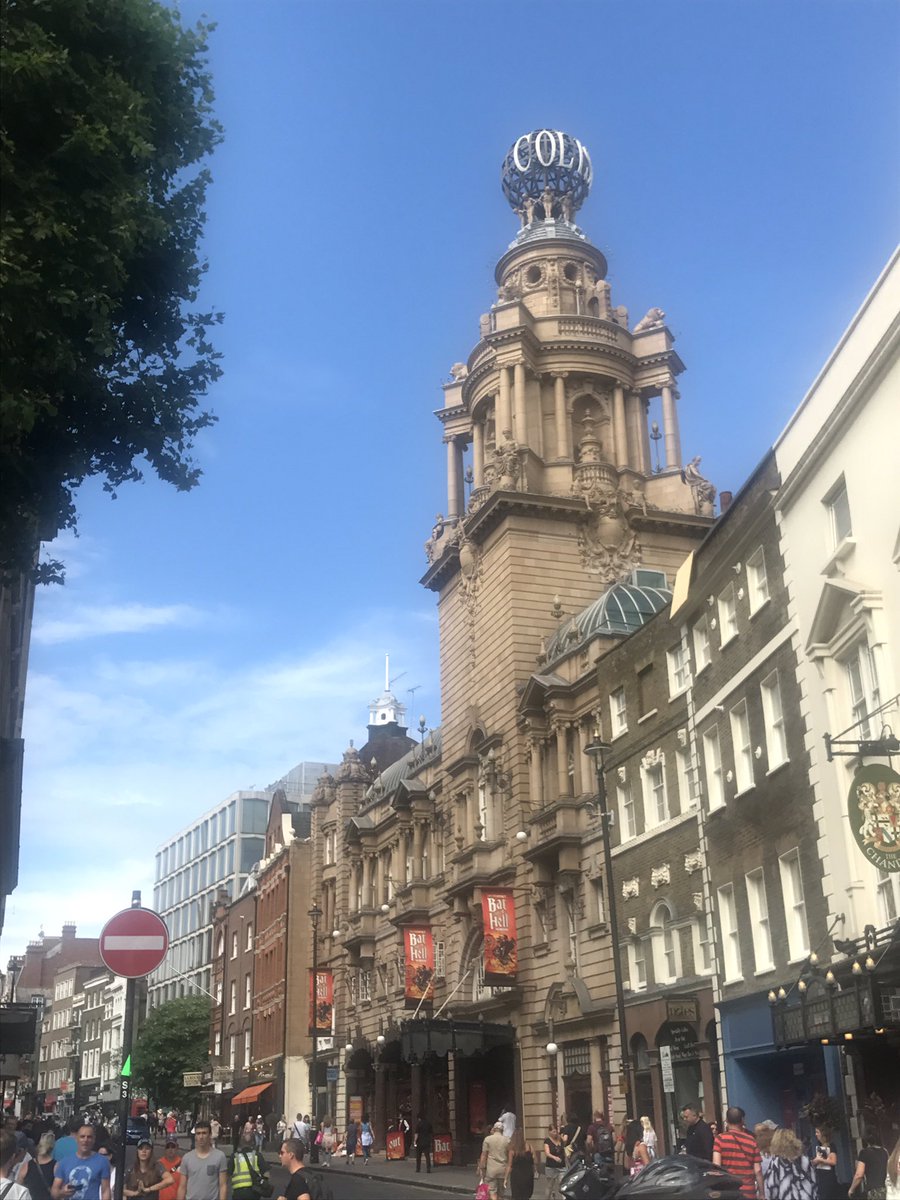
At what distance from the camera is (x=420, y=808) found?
53812 millimetres

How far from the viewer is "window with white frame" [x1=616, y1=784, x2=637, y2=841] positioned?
34.5 m

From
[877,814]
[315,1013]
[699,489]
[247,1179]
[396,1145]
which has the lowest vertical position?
[396,1145]

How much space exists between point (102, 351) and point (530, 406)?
39.7 m

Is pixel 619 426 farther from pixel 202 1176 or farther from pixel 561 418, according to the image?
pixel 202 1176

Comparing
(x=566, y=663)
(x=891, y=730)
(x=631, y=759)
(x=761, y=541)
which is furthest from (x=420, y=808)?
(x=891, y=730)

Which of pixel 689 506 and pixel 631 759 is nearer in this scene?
pixel 631 759

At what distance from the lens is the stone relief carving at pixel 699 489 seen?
51500mm

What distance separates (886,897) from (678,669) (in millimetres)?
11488

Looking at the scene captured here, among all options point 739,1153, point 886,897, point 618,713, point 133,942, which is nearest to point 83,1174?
point 133,942

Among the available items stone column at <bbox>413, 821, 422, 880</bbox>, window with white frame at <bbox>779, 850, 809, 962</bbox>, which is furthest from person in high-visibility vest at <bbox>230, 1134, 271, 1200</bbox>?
stone column at <bbox>413, 821, 422, 880</bbox>

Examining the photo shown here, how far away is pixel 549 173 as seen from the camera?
61188 mm

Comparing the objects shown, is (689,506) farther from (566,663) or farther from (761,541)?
(761,541)

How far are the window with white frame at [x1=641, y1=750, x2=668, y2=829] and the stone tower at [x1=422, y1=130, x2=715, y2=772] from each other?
1009 centimetres

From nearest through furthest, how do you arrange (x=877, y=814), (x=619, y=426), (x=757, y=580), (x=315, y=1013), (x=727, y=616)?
(x=877, y=814)
(x=757, y=580)
(x=727, y=616)
(x=619, y=426)
(x=315, y=1013)
